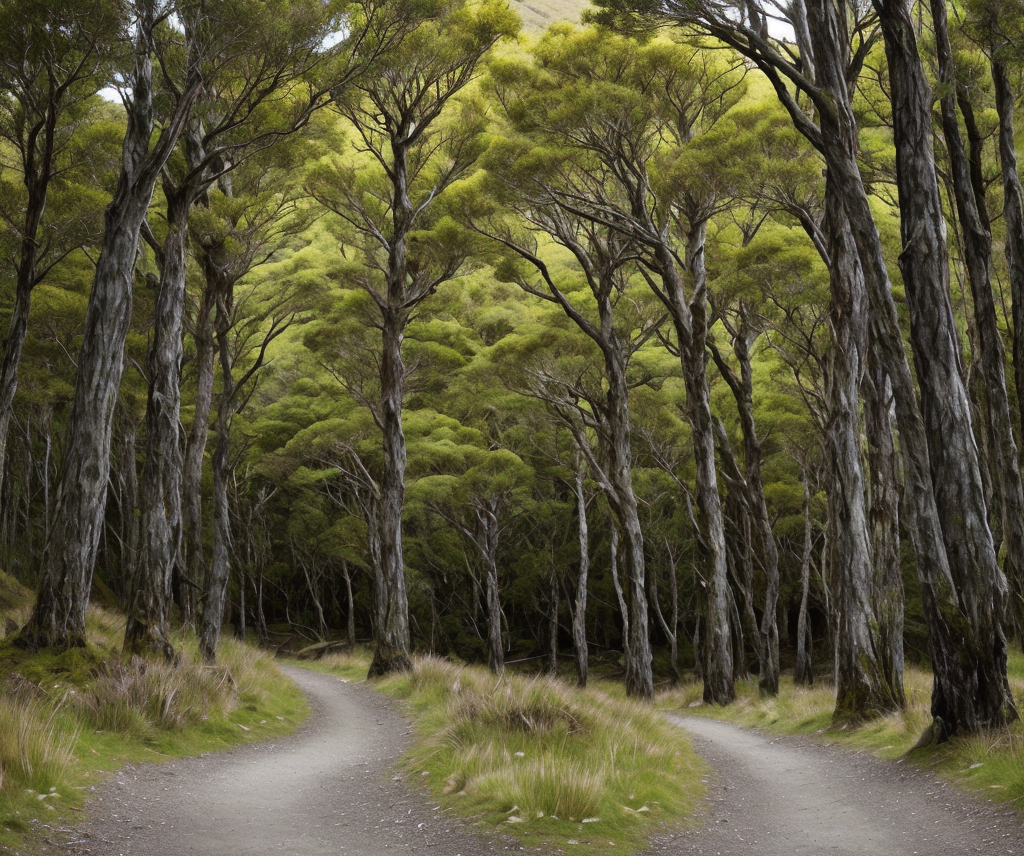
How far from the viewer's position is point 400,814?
18.2 feet

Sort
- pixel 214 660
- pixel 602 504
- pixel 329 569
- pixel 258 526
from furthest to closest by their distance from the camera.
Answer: pixel 329 569 < pixel 258 526 < pixel 602 504 < pixel 214 660

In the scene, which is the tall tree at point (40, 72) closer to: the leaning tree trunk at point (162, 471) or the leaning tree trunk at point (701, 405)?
the leaning tree trunk at point (162, 471)

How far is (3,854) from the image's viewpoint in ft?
12.3

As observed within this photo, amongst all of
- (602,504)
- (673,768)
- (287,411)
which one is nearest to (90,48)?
(673,768)

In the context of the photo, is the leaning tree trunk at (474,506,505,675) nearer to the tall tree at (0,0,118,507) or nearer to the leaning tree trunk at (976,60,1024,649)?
the tall tree at (0,0,118,507)

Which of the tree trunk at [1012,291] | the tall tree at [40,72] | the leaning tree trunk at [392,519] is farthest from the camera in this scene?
the leaning tree trunk at [392,519]

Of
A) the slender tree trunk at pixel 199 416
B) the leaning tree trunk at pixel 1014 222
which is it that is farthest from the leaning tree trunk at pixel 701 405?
the slender tree trunk at pixel 199 416

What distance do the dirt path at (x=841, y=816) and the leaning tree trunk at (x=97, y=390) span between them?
5.77 m

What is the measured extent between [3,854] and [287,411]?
22.0 m

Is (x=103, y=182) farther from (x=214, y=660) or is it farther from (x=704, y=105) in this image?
(x=704, y=105)

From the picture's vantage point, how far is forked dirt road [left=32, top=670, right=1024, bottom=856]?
460 cm

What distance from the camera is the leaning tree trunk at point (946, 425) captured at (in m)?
6.41

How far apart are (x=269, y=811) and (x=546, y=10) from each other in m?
117

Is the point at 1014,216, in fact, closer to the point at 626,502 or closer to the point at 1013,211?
the point at 1013,211
